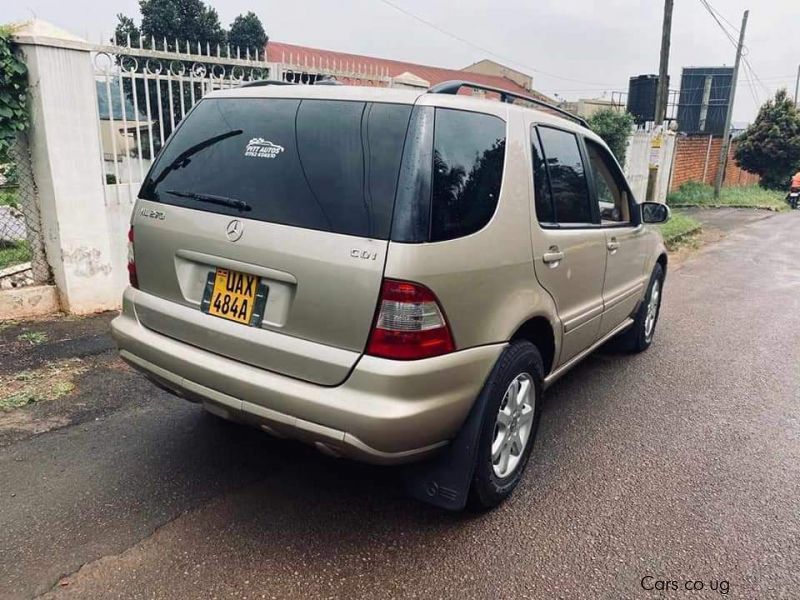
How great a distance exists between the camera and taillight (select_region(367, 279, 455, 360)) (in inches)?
86.7

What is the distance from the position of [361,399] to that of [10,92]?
4.17 meters

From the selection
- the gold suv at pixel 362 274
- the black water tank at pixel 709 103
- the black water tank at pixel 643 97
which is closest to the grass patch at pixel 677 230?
the black water tank at pixel 643 97

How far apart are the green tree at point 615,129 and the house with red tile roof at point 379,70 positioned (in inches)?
86.6

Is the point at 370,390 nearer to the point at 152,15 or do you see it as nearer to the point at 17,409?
the point at 17,409

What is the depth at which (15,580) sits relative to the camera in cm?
227

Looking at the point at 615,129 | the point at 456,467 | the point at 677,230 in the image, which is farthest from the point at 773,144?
the point at 456,467

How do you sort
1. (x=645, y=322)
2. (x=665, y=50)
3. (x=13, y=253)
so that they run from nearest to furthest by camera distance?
A: (x=645, y=322), (x=13, y=253), (x=665, y=50)

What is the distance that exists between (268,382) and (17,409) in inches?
83.3

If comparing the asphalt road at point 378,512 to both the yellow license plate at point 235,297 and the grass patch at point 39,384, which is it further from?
the yellow license plate at point 235,297

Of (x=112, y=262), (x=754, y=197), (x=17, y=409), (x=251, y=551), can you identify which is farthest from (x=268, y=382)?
(x=754, y=197)

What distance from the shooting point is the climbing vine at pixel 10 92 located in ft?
15.1

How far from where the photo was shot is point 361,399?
87.2 inches

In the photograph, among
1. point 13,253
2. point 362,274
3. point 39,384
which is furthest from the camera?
point 13,253

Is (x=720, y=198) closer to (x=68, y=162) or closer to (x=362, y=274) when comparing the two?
(x=68, y=162)
